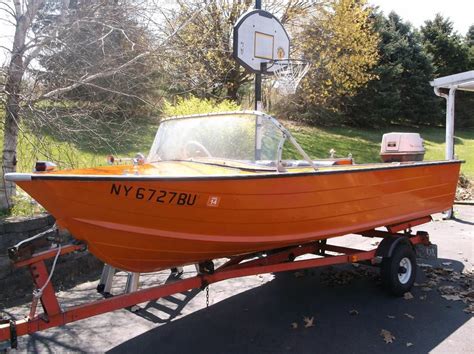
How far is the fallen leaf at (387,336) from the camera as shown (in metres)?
4.07

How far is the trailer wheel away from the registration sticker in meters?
2.39

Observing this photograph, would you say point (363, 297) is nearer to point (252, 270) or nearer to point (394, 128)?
point (252, 270)

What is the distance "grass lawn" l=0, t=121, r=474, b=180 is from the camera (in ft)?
20.3

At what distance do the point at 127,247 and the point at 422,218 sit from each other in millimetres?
4050

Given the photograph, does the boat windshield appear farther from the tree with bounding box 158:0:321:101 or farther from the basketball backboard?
the basketball backboard

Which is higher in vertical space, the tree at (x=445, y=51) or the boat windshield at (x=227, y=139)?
the tree at (x=445, y=51)

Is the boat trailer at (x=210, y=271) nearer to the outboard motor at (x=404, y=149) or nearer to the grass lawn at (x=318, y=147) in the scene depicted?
the outboard motor at (x=404, y=149)

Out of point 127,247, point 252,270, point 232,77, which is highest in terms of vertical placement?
point 232,77

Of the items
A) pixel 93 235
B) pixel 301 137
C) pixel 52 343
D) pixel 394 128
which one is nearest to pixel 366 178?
pixel 93 235

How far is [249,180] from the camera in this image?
12.2 feet

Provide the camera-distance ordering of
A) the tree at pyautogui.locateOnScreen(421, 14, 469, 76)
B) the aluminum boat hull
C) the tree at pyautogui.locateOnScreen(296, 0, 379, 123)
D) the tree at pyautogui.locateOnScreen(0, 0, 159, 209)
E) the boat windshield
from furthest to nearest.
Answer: the tree at pyautogui.locateOnScreen(421, 14, 469, 76) → the tree at pyautogui.locateOnScreen(296, 0, 379, 123) → the tree at pyautogui.locateOnScreen(0, 0, 159, 209) → the boat windshield → the aluminum boat hull

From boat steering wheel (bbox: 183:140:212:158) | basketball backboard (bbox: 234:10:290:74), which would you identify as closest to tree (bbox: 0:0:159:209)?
basketball backboard (bbox: 234:10:290:74)

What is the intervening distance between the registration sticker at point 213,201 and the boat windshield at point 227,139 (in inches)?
32.1

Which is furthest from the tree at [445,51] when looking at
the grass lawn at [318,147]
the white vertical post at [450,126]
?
the white vertical post at [450,126]
